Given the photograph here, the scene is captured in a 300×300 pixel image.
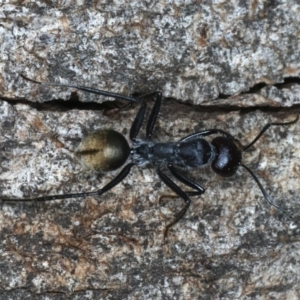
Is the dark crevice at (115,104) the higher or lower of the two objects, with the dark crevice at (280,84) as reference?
lower

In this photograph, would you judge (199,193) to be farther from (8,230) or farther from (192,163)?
(8,230)

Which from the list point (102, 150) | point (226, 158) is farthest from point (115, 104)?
point (226, 158)

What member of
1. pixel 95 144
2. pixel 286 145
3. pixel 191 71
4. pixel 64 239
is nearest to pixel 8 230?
pixel 64 239

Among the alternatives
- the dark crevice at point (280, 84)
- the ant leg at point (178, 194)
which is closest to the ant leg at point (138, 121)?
the ant leg at point (178, 194)

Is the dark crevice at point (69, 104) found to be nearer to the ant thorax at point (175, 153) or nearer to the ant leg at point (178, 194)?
the ant thorax at point (175, 153)

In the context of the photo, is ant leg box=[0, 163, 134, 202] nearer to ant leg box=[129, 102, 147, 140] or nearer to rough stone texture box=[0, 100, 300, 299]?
rough stone texture box=[0, 100, 300, 299]

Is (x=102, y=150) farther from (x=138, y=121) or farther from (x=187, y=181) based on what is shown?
(x=187, y=181)
